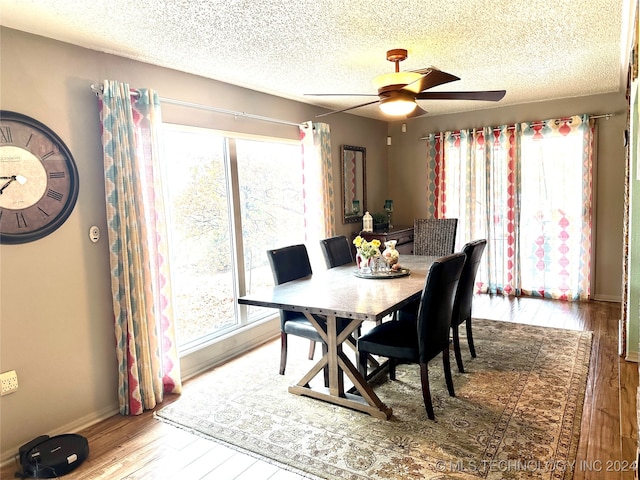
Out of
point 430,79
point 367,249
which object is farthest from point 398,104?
point 367,249

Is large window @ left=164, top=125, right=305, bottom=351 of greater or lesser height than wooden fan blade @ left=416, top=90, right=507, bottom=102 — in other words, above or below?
below

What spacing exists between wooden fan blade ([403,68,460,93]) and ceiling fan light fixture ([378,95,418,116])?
0.07 m

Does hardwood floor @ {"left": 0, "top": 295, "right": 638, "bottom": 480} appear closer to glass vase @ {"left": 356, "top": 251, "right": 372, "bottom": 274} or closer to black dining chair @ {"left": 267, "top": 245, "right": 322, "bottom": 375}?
black dining chair @ {"left": 267, "top": 245, "right": 322, "bottom": 375}

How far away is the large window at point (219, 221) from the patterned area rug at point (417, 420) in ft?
1.89

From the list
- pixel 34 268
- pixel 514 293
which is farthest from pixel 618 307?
pixel 34 268

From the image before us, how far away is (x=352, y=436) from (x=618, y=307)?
396 centimetres

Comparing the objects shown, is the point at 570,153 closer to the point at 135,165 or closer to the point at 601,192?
the point at 601,192

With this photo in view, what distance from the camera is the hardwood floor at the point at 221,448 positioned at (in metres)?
2.21

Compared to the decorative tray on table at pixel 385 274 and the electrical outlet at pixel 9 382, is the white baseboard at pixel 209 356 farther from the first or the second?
the decorative tray on table at pixel 385 274

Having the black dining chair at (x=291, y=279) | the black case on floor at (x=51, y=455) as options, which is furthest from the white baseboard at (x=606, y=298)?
the black case on floor at (x=51, y=455)

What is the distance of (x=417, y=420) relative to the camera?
264 centimetres

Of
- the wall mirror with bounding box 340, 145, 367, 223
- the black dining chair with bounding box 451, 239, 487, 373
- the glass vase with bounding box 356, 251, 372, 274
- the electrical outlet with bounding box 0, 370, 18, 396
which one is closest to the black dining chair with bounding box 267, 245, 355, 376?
the glass vase with bounding box 356, 251, 372, 274

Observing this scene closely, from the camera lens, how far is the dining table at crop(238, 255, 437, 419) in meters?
2.54

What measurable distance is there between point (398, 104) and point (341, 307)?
137 cm
